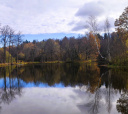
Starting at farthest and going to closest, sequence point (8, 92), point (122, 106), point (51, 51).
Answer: point (51, 51)
point (8, 92)
point (122, 106)

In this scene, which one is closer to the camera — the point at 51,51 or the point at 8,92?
the point at 8,92

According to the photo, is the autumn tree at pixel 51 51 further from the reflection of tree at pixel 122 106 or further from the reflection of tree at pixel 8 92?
the reflection of tree at pixel 122 106

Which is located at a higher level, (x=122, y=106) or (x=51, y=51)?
(x=51, y=51)

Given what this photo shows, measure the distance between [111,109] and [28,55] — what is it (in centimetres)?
6453

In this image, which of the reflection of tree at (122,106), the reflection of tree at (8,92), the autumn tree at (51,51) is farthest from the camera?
the autumn tree at (51,51)

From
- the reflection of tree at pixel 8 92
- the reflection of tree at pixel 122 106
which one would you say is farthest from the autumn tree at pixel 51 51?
the reflection of tree at pixel 122 106

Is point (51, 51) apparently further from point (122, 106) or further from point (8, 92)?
point (122, 106)

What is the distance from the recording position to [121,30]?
70.6ft

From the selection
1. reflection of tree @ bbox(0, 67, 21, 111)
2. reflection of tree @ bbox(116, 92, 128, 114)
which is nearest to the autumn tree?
reflection of tree @ bbox(0, 67, 21, 111)

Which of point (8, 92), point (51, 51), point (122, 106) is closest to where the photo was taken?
point (122, 106)

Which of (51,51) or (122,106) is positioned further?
(51,51)

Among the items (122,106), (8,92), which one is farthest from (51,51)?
(122,106)

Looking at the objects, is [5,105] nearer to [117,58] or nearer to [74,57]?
[117,58]

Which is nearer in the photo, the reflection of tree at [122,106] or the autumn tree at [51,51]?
the reflection of tree at [122,106]
